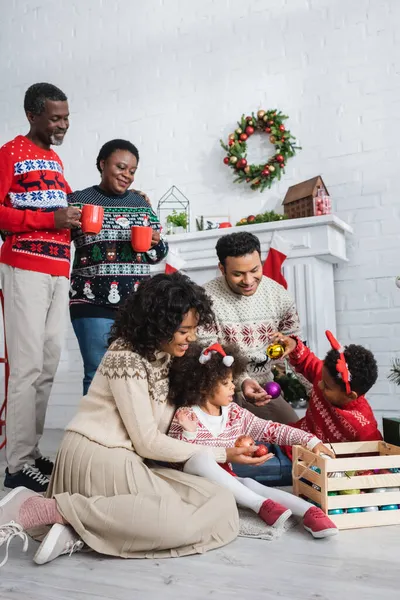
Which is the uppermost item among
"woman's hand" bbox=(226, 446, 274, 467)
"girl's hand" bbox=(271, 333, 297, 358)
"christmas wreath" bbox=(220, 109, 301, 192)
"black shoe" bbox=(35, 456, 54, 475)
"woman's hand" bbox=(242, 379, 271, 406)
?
"christmas wreath" bbox=(220, 109, 301, 192)

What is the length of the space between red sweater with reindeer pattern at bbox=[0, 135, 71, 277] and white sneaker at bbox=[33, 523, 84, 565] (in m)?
0.92

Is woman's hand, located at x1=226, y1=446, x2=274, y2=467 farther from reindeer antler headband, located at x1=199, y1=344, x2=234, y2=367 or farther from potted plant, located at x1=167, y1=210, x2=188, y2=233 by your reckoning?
potted plant, located at x1=167, y1=210, x2=188, y2=233

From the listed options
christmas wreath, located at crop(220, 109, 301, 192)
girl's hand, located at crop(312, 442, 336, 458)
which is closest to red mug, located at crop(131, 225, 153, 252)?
girl's hand, located at crop(312, 442, 336, 458)

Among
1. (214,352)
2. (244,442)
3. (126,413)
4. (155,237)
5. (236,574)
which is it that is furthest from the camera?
(155,237)

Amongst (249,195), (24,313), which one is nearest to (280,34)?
(249,195)

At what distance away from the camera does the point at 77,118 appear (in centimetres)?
392

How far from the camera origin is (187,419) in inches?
66.6

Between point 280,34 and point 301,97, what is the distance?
388 millimetres

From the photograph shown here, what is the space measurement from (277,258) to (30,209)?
4.22ft

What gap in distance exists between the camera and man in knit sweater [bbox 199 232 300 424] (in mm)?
2084

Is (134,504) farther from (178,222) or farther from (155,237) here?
(178,222)

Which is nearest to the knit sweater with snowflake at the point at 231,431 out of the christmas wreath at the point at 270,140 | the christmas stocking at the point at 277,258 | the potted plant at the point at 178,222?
the christmas stocking at the point at 277,258

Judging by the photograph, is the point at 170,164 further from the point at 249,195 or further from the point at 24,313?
the point at 24,313

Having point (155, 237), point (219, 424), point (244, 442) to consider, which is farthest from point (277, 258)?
point (244, 442)
